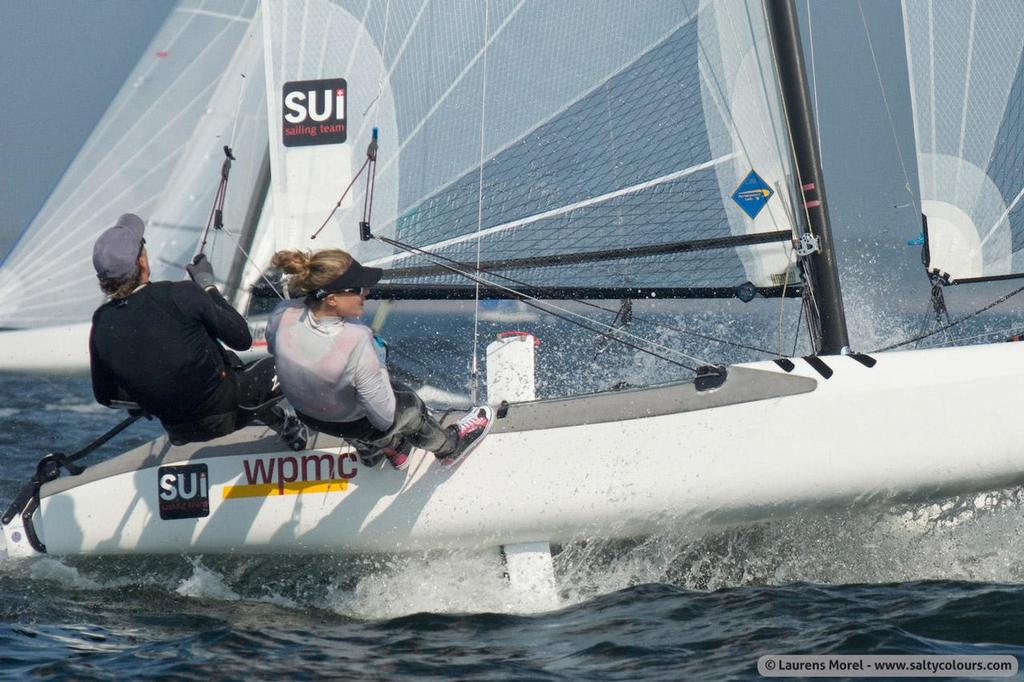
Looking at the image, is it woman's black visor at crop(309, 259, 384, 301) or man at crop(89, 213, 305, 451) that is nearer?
woman's black visor at crop(309, 259, 384, 301)

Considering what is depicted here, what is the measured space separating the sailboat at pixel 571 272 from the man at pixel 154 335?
0.56 metres

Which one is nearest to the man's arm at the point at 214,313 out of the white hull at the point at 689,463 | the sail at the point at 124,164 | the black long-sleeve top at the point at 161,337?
the black long-sleeve top at the point at 161,337

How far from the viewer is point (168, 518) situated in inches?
179

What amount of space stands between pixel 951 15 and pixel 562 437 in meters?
2.58

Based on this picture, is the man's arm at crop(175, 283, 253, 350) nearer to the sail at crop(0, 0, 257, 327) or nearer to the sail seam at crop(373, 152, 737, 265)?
the sail seam at crop(373, 152, 737, 265)

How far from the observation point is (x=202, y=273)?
409 cm

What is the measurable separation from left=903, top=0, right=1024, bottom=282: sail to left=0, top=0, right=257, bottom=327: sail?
4793 mm

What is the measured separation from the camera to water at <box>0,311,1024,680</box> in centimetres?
358

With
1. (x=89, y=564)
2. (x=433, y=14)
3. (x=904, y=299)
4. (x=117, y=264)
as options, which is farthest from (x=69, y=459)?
(x=904, y=299)

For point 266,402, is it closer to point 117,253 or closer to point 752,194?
point 117,253

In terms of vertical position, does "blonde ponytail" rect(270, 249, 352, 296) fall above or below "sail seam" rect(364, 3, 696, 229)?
below

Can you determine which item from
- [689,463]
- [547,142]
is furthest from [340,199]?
[689,463]

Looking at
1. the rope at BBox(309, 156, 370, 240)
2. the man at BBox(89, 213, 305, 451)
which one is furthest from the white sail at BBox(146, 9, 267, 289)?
the man at BBox(89, 213, 305, 451)

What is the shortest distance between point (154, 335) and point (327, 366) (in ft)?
1.97
